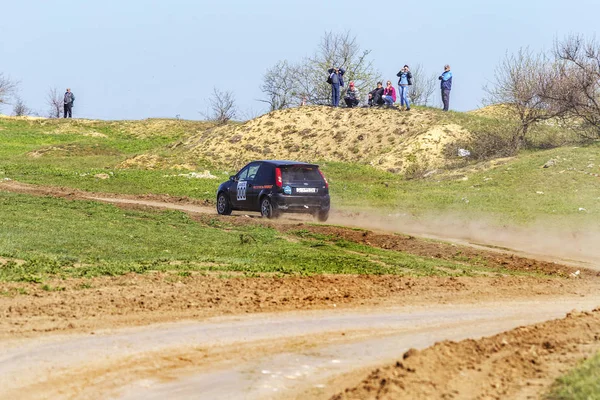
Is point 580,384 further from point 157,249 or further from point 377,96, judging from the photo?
point 377,96

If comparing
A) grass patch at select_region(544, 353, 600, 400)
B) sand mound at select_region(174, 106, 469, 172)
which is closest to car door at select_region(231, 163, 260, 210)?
sand mound at select_region(174, 106, 469, 172)

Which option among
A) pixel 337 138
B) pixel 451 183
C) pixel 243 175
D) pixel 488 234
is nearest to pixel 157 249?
pixel 243 175

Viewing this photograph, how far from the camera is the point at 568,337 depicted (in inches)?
336

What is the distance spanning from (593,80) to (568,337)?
101 ft

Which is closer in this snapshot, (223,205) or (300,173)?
(300,173)

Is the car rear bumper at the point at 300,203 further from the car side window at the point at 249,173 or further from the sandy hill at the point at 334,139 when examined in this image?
the sandy hill at the point at 334,139

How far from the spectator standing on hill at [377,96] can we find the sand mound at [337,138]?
2.40 feet

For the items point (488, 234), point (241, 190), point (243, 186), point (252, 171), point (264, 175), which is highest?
point (252, 171)

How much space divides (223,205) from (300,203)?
309 centimetres

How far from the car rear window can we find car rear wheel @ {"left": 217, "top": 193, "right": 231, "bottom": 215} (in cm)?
259

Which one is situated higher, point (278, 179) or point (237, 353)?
point (278, 179)

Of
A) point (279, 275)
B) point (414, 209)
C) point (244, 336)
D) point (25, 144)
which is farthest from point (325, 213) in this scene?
point (25, 144)

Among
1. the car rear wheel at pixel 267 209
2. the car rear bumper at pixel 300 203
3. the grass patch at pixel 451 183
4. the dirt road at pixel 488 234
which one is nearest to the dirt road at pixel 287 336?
the dirt road at pixel 488 234

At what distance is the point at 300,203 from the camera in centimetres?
2372
